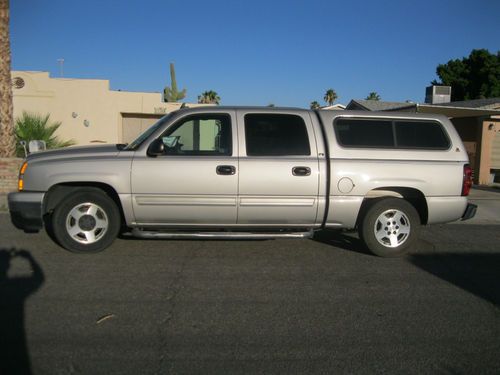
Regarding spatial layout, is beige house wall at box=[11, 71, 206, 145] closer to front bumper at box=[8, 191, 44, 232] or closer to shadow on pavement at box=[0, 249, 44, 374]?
front bumper at box=[8, 191, 44, 232]

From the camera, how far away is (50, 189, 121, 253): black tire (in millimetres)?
6086

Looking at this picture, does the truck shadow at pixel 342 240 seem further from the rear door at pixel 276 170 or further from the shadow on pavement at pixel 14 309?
the shadow on pavement at pixel 14 309

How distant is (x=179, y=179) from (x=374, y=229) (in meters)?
2.62

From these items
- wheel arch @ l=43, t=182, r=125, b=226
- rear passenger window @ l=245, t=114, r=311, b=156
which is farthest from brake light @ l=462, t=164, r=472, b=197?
wheel arch @ l=43, t=182, r=125, b=226

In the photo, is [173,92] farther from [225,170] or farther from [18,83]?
[225,170]

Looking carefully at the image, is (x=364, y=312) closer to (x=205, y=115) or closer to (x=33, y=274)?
(x=205, y=115)

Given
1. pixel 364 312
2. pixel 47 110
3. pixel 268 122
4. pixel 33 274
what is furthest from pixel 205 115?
pixel 47 110

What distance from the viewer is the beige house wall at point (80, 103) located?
61.3 ft

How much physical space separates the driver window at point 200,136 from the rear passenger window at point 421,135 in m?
2.30

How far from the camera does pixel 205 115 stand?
20.5 ft

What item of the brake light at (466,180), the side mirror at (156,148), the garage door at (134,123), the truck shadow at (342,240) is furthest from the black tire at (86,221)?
the garage door at (134,123)

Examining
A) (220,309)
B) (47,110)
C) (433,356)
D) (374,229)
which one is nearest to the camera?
(433,356)

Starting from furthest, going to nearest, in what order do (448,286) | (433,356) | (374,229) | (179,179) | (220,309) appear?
1. (374,229)
2. (179,179)
3. (448,286)
4. (220,309)
5. (433,356)

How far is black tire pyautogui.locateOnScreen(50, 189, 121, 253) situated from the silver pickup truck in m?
0.01
